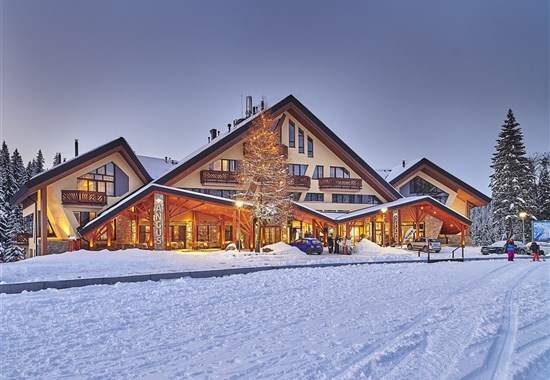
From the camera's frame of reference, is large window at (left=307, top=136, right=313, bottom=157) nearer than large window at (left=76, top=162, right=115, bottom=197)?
No

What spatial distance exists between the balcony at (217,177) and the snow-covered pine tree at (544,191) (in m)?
31.9

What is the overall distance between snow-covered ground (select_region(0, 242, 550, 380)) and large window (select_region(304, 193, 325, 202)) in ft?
73.5

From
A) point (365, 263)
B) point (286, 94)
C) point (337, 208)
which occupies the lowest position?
point (365, 263)

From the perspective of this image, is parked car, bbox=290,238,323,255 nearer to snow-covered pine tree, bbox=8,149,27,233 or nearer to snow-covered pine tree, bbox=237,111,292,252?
snow-covered pine tree, bbox=237,111,292,252

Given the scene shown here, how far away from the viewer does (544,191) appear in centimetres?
4278

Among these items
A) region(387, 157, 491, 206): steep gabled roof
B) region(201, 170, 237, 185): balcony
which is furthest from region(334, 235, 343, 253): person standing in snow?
region(387, 157, 491, 206): steep gabled roof

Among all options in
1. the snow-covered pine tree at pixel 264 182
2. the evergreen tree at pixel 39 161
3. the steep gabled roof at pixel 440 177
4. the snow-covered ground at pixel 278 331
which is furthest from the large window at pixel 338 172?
the evergreen tree at pixel 39 161

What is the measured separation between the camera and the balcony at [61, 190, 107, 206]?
26.6 m

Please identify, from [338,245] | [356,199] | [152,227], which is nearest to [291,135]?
[356,199]

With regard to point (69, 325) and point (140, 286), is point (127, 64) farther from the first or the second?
point (69, 325)

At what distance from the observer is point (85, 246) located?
2567cm

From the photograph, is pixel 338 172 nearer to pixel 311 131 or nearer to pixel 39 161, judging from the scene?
pixel 311 131

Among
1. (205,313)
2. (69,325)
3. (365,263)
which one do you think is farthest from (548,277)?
(69,325)

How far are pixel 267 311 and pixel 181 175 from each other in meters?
23.1
